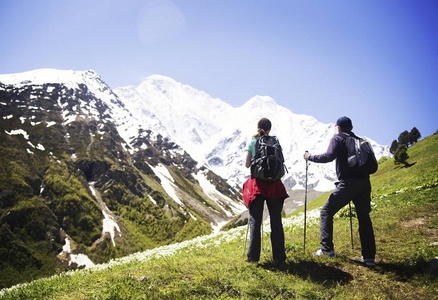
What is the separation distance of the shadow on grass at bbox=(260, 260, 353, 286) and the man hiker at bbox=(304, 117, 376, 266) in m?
0.89

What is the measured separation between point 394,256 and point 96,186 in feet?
624

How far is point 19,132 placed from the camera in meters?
163

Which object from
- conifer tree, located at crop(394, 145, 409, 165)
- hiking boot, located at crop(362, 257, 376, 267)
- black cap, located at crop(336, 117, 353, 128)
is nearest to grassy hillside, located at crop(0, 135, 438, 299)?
hiking boot, located at crop(362, 257, 376, 267)

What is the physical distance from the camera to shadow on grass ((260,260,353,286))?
18.7ft

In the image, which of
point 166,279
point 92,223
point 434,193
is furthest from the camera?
point 92,223

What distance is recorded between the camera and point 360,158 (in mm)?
6895

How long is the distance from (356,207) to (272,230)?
2.71 meters

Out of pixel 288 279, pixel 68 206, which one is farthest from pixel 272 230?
pixel 68 206

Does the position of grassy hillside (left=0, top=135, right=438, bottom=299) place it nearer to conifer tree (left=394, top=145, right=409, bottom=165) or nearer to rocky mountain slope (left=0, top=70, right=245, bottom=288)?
conifer tree (left=394, top=145, right=409, bottom=165)

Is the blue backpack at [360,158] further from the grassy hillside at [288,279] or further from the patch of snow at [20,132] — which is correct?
the patch of snow at [20,132]

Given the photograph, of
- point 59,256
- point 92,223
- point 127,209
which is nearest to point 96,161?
point 127,209

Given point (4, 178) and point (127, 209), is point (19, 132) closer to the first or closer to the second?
point (4, 178)

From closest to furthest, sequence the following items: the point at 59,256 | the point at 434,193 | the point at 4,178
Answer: the point at 434,193 < the point at 59,256 < the point at 4,178

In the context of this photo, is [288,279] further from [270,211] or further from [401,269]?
[401,269]
